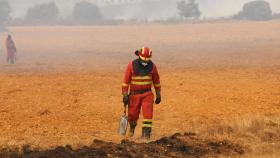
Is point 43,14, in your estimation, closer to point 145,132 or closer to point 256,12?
point 256,12

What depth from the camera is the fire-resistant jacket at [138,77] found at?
9391 millimetres

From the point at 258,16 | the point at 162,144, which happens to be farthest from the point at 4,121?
the point at 258,16

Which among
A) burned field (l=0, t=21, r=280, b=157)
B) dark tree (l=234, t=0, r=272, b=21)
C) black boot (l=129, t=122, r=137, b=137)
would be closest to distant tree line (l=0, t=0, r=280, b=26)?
dark tree (l=234, t=0, r=272, b=21)

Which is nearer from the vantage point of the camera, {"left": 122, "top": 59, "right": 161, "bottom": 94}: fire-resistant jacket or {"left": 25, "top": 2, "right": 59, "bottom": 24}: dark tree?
{"left": 122, "top": 59, "right": 161, "bottom": 94}: fire-resistant jacket

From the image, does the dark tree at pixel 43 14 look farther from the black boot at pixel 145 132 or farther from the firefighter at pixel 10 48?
the black boot at pixel 145 132

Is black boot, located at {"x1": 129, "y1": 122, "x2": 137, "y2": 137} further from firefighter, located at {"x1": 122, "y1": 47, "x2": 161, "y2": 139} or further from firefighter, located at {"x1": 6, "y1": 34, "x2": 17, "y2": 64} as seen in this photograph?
firefighter, located at {"x1": 6, "y1": 34, "x2": 17, "y2": 64}

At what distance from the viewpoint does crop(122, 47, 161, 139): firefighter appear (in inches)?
369

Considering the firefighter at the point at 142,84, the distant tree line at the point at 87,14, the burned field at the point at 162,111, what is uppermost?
the distant tree line at the point at 87,14

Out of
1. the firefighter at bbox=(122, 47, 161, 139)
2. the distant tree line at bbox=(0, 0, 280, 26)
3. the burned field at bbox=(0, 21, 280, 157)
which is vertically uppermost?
the distant tree line at bbox=(0, 0, 280, 26)

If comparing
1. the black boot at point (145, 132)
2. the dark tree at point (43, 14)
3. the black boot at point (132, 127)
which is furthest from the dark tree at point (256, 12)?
the black boot at point (145, 132)

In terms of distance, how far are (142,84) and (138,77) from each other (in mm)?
146

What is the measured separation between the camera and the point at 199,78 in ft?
65.5

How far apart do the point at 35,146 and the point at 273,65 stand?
17.8m

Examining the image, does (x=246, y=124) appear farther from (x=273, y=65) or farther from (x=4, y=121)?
(x=273, y=65)
